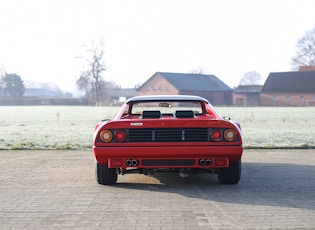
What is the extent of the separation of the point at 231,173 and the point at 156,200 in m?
1.49

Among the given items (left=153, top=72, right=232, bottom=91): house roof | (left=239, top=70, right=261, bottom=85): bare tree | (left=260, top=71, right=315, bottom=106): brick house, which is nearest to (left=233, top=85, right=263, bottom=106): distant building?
(left=260, top=71, right=315, bottom=106): brick house

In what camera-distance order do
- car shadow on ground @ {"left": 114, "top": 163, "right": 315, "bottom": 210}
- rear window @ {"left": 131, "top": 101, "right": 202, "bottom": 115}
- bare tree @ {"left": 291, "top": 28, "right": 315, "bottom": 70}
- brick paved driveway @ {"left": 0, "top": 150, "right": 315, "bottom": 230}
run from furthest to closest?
bare tree @ {"left": 291, "top": 28, "right": 315, "bottom": 70} < rear window @ {"left": 131, "top": 101, "right": 202, "bottom": 115} < car shadow on ground @ {"left": 114, "top": 163, "right": 315, "bottom": 210} < brick paved driveway @ {"left": 0, "top": 150, "right": 315, "bottom": 230}

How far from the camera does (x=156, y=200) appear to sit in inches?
233

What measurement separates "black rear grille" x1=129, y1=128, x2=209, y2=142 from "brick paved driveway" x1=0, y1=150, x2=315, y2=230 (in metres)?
0.71

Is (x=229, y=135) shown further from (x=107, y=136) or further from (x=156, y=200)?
(x=107, y=136)

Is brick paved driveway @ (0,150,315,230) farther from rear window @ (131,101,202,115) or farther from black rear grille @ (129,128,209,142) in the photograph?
rear window @ (131,101,202,115)

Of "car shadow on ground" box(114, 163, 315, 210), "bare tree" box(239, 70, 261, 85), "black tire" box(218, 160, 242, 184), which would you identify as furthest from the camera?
"bare tree" box(239, 70, 261, 85)

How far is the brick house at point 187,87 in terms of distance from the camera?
9219 cm

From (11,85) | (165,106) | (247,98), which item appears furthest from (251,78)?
(165,106)

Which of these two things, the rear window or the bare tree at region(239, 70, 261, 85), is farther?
the bare tree at region(239, 70, 261, 85)

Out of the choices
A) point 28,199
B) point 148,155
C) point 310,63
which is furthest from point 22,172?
point 310,63

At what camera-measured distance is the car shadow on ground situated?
5891 millimetres

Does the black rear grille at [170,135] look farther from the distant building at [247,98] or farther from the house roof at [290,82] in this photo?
the distant building at [247,98]

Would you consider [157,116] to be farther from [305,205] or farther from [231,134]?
[305,205]
